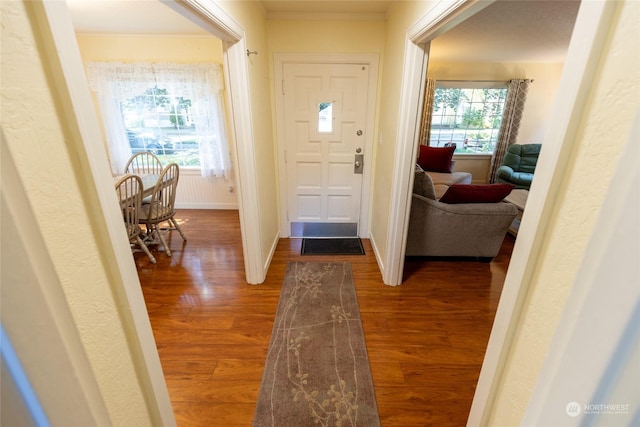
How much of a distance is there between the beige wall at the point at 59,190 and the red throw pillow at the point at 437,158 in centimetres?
503

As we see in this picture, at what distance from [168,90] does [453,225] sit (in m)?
3.90

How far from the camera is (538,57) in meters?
4.53

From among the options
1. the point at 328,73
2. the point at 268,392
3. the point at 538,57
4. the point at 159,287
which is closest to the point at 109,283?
the point at 268,392

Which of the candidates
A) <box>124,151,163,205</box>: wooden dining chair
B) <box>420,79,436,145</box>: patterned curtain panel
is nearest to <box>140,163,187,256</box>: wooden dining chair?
<box>124,151,163,205</box>: wooden dining chair

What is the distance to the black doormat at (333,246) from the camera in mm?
2961

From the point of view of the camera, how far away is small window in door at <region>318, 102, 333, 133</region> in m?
2.89

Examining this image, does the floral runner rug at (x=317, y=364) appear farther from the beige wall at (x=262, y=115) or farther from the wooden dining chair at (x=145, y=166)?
the wooden dining chair at (x=145, y=166)

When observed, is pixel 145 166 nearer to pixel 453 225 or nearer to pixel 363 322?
pixel 363 322

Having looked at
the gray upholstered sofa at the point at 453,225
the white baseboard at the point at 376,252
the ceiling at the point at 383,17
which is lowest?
the white baseboard at the point at 376,252

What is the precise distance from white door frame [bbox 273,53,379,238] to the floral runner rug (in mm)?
1037

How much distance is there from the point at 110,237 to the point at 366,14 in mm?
2843

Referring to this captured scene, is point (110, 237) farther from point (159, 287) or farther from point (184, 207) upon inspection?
point (184, 207)

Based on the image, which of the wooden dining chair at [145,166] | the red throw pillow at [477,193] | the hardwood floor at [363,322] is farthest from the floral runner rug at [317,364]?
the wooden dining chair at [145,166]

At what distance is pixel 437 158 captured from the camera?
4863mm
